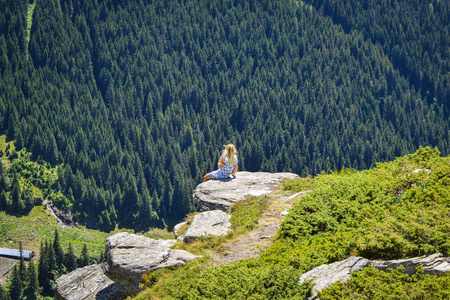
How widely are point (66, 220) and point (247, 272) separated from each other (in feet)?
420

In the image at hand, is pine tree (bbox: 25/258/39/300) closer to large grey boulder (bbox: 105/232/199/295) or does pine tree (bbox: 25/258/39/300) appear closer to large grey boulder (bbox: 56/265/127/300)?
large grey boulder (bbox: 56/265/127/300)

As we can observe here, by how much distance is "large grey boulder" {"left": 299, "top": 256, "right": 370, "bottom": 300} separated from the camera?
11.5 metres

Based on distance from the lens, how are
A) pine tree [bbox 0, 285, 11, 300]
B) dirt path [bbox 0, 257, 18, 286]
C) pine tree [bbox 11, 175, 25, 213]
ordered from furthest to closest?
pine tree [bbox 11, 175, 25, 213], dirt path [bbox 0, 257, 18, 286], pine tree [bbox 0, 285, 11, 300]

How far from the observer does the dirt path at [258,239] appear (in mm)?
16984

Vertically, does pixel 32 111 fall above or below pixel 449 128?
above

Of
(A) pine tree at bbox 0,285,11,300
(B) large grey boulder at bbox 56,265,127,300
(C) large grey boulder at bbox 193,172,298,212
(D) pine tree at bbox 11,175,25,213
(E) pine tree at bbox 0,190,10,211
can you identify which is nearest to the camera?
(B) large grey boulder at bbox 56,265,127,300

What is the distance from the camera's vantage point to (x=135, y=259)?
58.7 ft

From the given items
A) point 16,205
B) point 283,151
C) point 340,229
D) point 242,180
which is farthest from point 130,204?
point 340,229

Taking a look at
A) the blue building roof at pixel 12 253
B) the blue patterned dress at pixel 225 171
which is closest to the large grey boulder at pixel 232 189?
the blue patterned dress at pixel 225 171

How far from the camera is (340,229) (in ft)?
49.2

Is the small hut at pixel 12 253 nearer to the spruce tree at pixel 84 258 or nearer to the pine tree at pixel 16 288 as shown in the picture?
the spruce tree at pixel 84 258

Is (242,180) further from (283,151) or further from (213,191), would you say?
(283,151)

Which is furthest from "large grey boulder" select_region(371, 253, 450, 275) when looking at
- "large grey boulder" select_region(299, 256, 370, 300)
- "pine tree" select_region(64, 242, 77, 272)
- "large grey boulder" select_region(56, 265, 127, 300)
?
"pine tree" select_region(64, 242, 77, 272)

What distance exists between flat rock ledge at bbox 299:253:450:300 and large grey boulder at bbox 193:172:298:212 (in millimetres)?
9684
